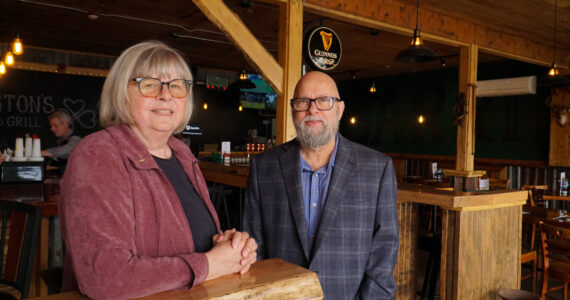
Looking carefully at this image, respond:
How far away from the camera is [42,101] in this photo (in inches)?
Answer: 366

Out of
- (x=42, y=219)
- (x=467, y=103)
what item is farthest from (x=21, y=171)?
(x=467, y=103)

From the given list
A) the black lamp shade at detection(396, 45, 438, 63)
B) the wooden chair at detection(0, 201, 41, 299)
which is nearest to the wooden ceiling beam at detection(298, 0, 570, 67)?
the black lamp shade at detection(396, 45, 438, 63)

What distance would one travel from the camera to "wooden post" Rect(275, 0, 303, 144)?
4.77 metres

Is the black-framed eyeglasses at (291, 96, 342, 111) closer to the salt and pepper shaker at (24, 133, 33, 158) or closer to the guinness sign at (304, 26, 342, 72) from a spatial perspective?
the guinness sign at (304, 26, 342, 72)

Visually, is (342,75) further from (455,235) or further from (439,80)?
(455,235)

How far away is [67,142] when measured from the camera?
609 centimetres

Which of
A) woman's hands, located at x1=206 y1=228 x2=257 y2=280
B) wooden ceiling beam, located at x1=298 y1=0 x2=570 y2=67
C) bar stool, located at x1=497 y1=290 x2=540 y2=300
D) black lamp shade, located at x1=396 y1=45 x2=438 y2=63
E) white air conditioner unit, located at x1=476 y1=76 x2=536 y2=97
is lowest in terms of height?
bar stool, located at x1=497 y1=290 x2=540 y2=300

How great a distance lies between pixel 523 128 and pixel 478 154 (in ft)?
3.83

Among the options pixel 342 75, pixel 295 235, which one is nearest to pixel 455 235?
pixel 295 235

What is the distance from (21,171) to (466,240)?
12.9 ft

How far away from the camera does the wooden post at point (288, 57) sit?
4770 millimetres

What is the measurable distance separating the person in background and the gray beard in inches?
181

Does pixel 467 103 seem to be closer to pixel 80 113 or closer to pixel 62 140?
pixel 62 140

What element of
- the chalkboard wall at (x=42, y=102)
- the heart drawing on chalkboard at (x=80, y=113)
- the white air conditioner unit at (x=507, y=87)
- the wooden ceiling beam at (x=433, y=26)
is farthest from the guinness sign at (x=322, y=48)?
the heart drawing on chalkboard at (x=80, y=113)
